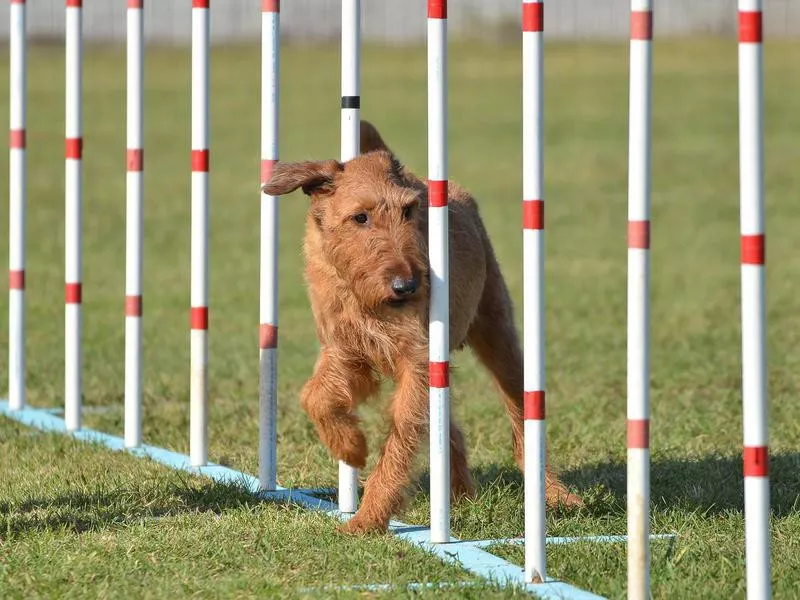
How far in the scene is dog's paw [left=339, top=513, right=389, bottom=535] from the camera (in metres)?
5.43

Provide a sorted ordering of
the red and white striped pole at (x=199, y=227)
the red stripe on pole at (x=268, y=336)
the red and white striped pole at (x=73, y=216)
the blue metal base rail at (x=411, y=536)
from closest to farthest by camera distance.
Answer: the blue metal base rail at (x=411, y=536) → the red stripe on pole at (x=268, y=336) → the red and white striped pole at (x=199, y=227) → the red and white striped pole at (x=73, y=216)

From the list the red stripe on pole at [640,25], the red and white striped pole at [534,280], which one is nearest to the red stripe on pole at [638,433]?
the red and white striped pole at [534,280]

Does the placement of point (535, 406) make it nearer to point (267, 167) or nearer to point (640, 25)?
point (640, 25)

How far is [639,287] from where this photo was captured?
431 centimetres

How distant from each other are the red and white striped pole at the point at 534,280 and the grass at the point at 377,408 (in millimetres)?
240

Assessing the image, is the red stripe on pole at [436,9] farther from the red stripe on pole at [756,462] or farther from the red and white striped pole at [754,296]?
the red stripe on pole at [756,462]

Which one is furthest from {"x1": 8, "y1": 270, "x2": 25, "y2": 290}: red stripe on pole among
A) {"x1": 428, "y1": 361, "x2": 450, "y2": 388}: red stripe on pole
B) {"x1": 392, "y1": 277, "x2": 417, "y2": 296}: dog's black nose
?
{"x1": 428, "y1": 361, "x2": 450, "y2": 388}: red stripe on pole

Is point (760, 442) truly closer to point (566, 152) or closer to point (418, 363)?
point (418, 363)

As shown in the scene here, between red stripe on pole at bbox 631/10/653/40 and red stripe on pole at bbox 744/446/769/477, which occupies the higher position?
red stripe on pole at bbox 631/10/653/40

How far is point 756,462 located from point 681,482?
226cm

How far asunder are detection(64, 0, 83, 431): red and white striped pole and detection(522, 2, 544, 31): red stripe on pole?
3508mm

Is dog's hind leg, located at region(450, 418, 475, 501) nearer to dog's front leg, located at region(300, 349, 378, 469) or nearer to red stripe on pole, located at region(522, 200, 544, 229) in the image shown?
dog's front leg, located at region(300, 349, 378, 469)

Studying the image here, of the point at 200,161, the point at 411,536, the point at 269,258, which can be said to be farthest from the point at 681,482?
the point at 200,161

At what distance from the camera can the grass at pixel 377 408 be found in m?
5.02
